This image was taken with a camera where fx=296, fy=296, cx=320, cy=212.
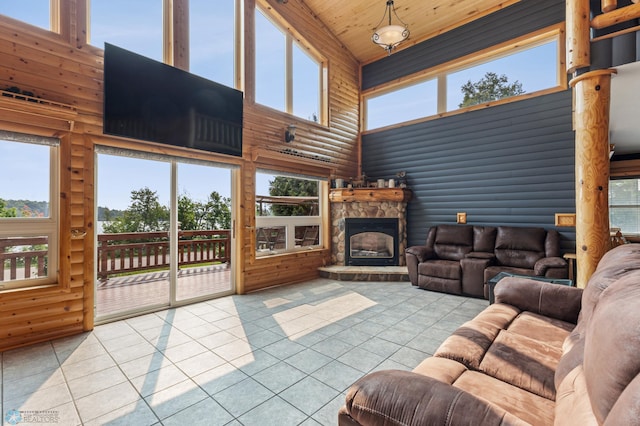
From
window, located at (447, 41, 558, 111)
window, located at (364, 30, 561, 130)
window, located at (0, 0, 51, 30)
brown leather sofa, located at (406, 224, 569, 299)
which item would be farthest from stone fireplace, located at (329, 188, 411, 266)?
window, located at (0, 0, 51, 30)


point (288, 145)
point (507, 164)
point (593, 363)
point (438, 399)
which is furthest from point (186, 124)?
point (507, 164)

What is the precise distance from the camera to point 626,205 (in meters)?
5.41

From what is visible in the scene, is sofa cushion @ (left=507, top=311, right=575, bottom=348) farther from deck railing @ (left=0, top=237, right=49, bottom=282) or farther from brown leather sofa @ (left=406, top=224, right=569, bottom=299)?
deck railing @ (left=0, top=237, right=49, bottom=282)

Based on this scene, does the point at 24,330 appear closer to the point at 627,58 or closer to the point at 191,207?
the point at 191,207

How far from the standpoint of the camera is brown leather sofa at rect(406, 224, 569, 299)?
4.24 metres

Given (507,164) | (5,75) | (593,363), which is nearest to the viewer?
(593,363)

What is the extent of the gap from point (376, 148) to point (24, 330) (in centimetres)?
613

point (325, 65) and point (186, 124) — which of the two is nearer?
point (186, 124)

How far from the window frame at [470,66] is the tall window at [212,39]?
333 cm

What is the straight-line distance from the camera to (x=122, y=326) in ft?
10.8

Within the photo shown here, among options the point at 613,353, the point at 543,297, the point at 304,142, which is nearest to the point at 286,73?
the point at 304,142

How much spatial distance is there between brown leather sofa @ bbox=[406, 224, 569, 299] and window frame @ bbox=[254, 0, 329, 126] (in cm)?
330

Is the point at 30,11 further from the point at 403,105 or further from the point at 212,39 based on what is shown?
the point at 403,105

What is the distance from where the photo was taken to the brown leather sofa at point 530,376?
0.80 metres
